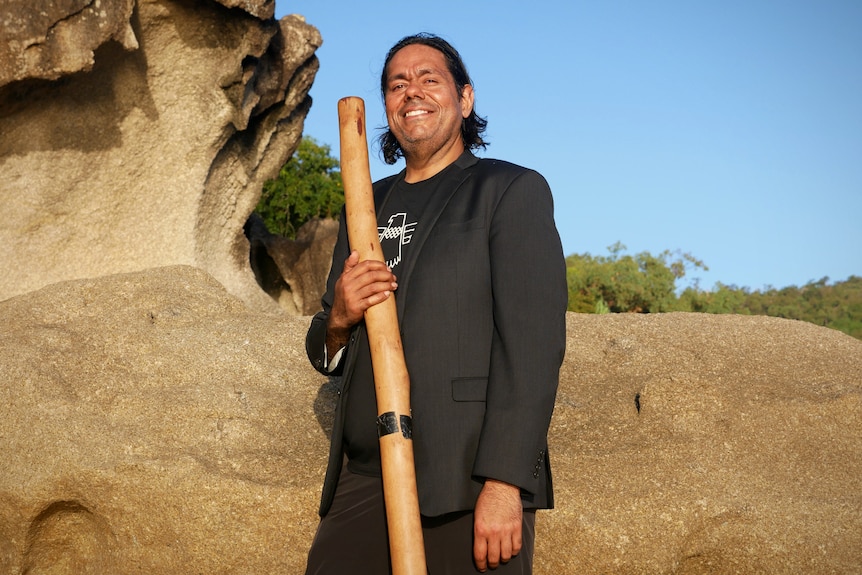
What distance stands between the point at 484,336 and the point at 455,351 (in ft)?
0.33

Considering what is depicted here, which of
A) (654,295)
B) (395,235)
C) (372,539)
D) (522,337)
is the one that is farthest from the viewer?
(654,295)

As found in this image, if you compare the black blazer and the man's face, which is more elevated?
the man's face

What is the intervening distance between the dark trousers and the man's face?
3.77 feet

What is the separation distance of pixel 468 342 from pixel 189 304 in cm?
531

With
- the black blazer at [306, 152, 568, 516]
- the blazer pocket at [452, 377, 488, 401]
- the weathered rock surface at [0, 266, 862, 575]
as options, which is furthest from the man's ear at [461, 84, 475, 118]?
the weathered rock surface at [0, 266, 862, 575]

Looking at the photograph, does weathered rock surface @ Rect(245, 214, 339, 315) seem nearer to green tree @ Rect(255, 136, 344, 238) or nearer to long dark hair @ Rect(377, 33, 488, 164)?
green tree @ Rect(255, 136, 344, 238)

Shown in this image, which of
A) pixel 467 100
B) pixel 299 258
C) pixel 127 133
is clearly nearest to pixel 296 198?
pixel 299 258

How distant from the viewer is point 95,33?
8719 millimetres

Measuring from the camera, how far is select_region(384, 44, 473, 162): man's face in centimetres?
308

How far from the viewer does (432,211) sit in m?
2.96

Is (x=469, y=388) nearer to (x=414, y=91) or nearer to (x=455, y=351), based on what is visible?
(x=455, y=351)

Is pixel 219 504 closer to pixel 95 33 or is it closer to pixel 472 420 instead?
pixel 472 420

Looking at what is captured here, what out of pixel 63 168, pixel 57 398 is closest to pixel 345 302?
pixel 57 398

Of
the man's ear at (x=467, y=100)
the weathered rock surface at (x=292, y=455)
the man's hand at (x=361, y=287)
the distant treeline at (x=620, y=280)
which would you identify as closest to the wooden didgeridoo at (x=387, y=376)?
the man's hand at (x=361, y=287)
